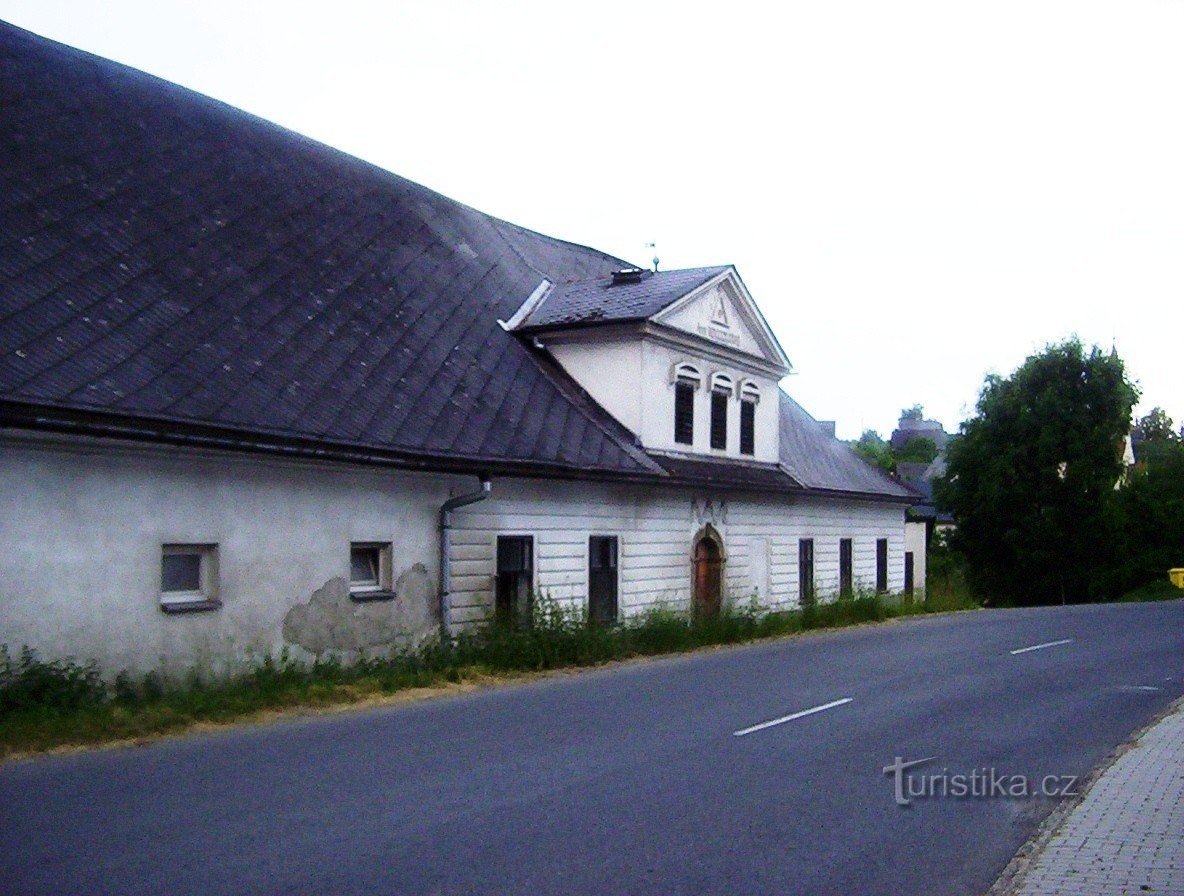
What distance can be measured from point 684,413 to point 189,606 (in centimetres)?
1344

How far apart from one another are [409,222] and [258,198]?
4.60m

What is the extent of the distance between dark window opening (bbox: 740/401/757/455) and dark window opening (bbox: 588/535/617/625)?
21.4 ft

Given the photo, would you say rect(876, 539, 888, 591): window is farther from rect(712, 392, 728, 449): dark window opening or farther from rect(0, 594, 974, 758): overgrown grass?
rect(0, 594, 974, 758): overgrown grass

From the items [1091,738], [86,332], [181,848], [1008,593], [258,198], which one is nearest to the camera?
[181,848]

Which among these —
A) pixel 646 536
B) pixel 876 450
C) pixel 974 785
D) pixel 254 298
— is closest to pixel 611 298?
pixel 646 536

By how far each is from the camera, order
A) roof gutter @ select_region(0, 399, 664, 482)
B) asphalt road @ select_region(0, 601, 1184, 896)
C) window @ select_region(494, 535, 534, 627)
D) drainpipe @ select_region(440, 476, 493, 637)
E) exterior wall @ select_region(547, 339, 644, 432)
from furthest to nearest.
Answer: exterior wall @ select_region(547, 339, 644, 432)
window @ select_region(494, 535, 534, 627)
drainpipe @ select_region(440, 476, 493, 637)
roof gutter @ select_region(0, 399, 664, 482)
asphalt road @ select_region(0, 601, 1184, 896)

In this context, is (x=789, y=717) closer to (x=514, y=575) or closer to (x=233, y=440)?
(x=233, y=440)

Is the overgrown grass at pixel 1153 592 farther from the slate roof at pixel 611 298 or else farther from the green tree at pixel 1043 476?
the slate roof at pixel 611 298

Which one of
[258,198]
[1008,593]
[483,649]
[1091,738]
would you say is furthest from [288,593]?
[1008,593]

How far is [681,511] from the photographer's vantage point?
25047mm

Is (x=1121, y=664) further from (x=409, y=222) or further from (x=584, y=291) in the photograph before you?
(x=409, y=222)

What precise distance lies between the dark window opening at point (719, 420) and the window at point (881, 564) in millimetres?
11221

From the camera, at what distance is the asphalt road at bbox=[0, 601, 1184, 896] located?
679cm

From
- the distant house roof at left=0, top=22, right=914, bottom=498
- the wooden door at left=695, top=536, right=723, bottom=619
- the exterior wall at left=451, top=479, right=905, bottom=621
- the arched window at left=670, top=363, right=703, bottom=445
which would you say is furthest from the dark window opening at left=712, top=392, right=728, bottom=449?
the wooden door at left=695, top=536, right=723, bottom=619
